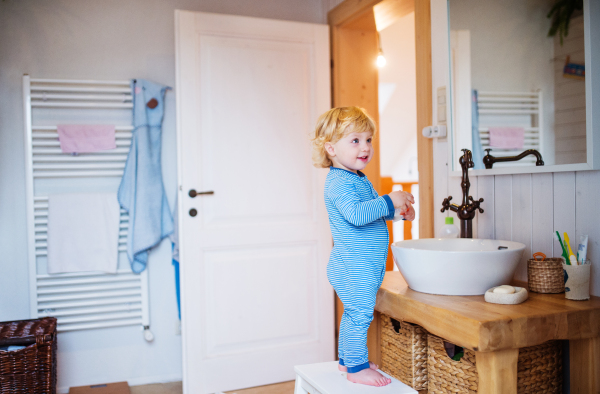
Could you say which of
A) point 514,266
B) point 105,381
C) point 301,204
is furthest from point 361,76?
point 105,381

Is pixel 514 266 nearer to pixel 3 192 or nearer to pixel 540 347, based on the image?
pixel 540 347

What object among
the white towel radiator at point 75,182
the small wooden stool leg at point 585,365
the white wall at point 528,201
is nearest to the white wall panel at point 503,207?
the white wall at point 528,201

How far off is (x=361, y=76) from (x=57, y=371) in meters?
2.25

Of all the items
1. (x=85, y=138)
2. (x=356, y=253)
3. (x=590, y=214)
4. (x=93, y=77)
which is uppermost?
(x=93, y=77)

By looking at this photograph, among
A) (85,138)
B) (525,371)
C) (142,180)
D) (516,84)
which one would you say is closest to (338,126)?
(516,84)

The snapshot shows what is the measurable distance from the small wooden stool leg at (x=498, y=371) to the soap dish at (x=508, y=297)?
0.41ft

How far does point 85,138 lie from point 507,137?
77.9 inches

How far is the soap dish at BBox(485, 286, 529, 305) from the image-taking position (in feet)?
4.08

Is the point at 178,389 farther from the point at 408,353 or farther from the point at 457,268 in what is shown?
the point at 457,268

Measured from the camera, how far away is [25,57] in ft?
8.12

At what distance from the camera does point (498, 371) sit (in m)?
1.15

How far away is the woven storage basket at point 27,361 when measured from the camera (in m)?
2.07

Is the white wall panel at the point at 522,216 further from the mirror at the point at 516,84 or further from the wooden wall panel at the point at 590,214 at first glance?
the wooden wall panel at the point at 590,214

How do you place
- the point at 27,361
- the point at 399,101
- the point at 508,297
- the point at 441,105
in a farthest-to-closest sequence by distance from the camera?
the point at 399,101 < the point at 27,361 < the point at 441,105 < the point at 508,297
